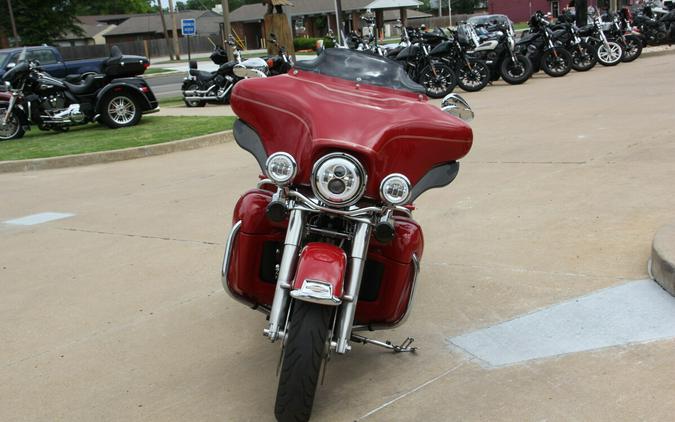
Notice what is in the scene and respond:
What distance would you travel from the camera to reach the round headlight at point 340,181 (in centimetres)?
308

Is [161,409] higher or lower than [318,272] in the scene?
lower

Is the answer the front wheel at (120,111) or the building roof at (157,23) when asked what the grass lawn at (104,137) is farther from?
the building roof at (157,23)

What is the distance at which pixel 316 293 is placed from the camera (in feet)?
9.70

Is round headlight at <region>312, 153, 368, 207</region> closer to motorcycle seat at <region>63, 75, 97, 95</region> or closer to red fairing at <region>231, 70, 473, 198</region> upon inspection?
red fairing at <region>231, 70, 473, 198</region>

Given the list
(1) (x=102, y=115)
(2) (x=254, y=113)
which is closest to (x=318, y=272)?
(2) (x=254, y=113)

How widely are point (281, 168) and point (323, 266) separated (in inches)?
18.4

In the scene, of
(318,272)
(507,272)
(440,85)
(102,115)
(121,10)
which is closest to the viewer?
(318,272)

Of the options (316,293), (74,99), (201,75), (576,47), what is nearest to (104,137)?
(74,99)

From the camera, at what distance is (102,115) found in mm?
13609

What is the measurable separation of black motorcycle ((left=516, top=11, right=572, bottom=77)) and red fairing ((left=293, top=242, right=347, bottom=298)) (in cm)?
1580

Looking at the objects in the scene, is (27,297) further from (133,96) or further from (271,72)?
(271,72)

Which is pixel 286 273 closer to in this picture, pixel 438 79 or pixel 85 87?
pixel 85 87

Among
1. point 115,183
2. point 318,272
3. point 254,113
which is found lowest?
point 115,183

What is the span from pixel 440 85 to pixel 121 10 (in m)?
116
